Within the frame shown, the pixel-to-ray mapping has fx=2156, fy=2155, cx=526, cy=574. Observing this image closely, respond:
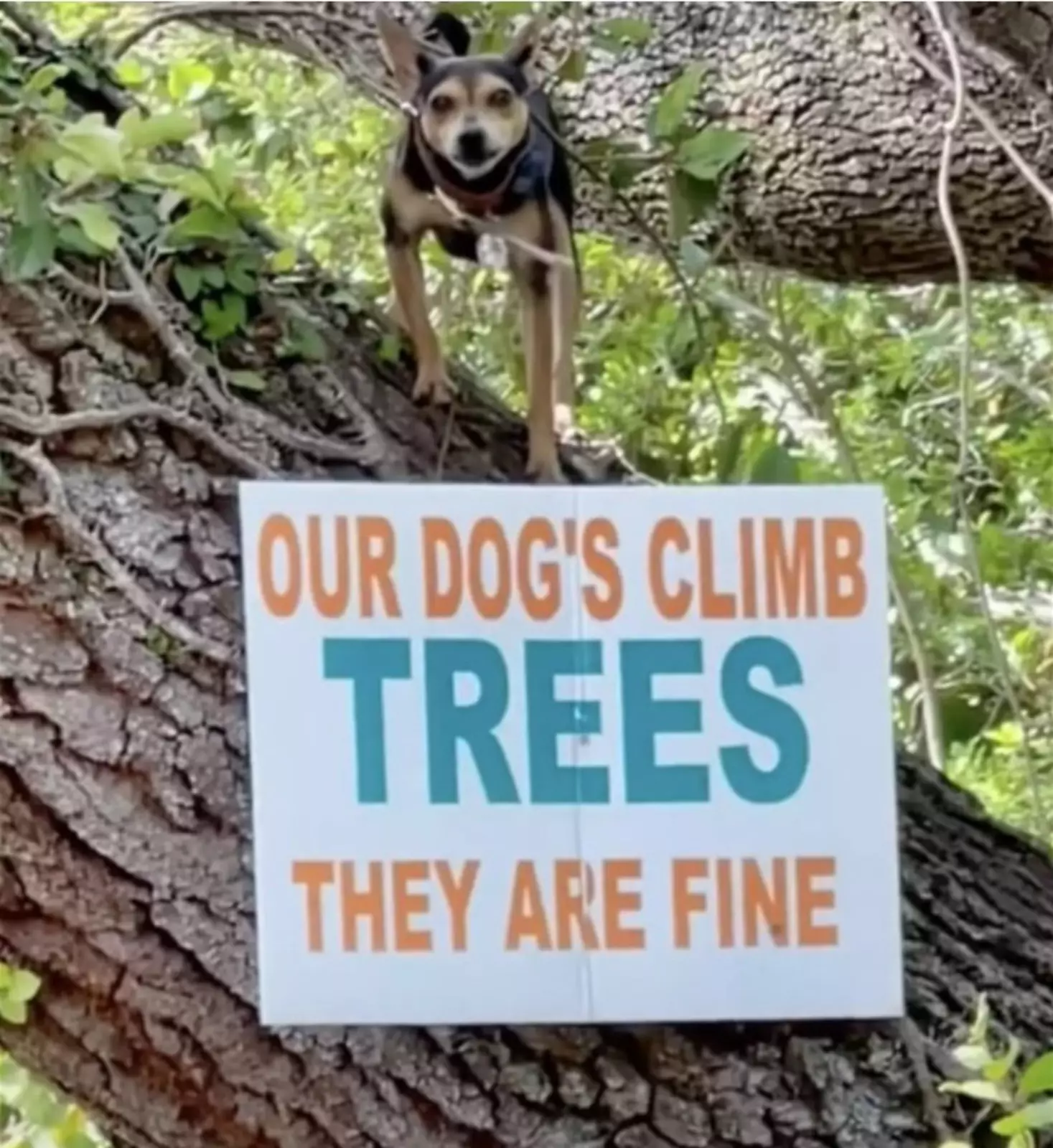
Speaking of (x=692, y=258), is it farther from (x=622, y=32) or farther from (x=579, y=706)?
(x=579, y=706)

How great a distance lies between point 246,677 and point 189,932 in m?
0.15

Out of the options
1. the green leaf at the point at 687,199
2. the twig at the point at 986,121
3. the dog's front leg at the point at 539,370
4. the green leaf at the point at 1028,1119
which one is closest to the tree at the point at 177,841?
the dog's front leg at the point at 539,370

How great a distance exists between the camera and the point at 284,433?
4.64 feet

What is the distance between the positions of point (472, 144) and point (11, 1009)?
2.26 ft

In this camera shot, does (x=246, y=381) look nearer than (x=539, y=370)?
Yes

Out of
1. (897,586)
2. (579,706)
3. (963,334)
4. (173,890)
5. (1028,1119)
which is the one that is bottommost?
(1028,1119)

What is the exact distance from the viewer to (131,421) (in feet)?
4.40

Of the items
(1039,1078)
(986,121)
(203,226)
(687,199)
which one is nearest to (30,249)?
(203,226)

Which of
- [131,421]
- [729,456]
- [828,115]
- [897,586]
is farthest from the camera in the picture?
[828,115]

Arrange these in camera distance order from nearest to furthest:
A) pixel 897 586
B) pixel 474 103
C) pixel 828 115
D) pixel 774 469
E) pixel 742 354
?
pixel 774 469, pixel 474 103, pixel 897 586, pixel 828 115, pixel 742 354

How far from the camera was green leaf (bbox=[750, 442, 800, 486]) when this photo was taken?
144cm

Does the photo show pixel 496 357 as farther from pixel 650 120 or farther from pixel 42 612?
pixel 42 612

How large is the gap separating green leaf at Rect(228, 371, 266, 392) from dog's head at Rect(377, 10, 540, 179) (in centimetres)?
25

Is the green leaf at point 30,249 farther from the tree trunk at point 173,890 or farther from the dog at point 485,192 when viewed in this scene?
the dog at point 485,192
